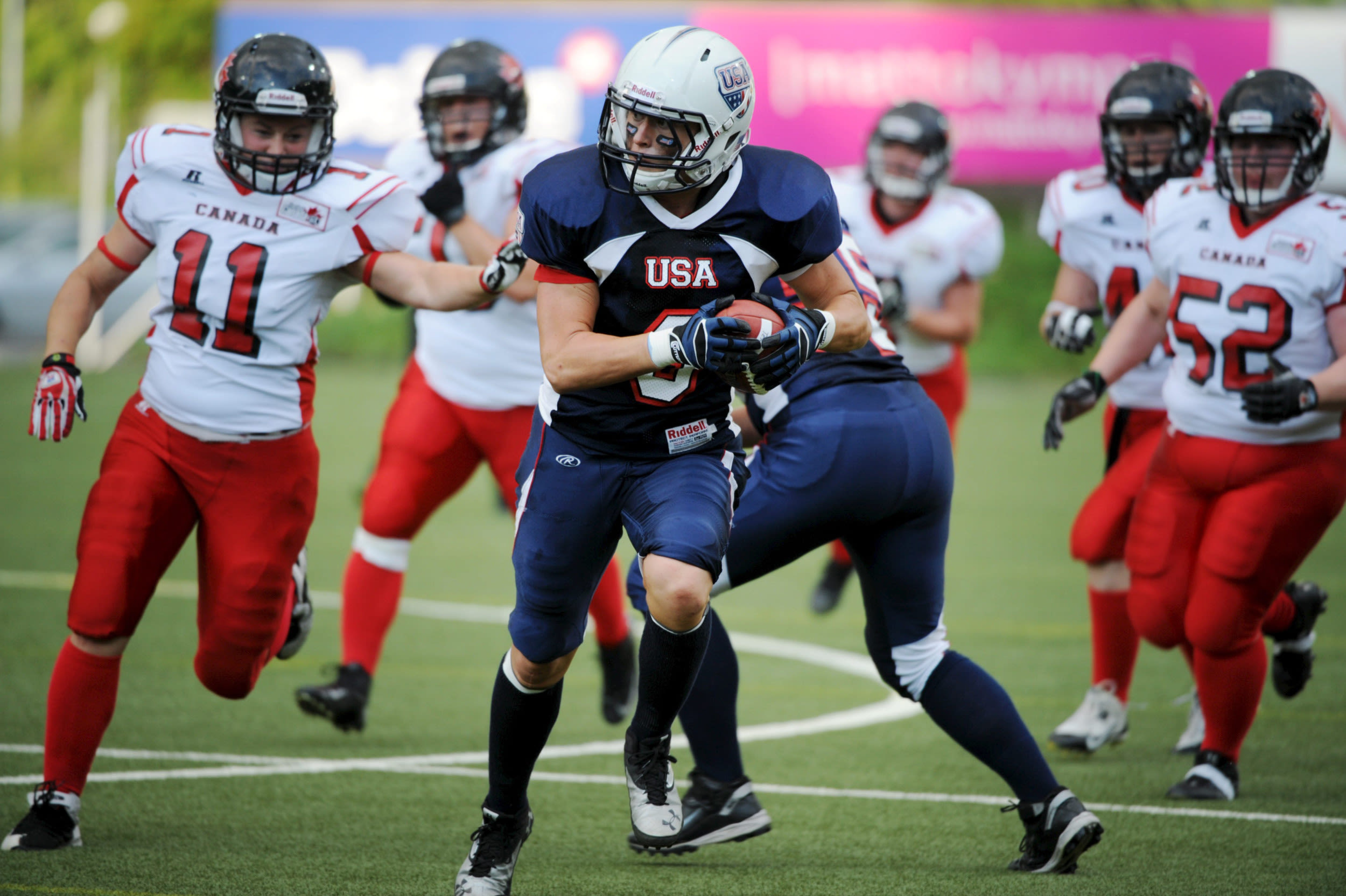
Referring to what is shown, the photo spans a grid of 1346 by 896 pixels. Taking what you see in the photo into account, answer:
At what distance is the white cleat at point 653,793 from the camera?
10.8ft

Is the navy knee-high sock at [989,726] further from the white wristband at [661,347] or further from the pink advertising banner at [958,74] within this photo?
the pink advertising banner at [958,74]

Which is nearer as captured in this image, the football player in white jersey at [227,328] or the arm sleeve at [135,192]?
the football player in white jersey at [227,328]

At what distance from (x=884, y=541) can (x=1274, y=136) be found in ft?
5.50

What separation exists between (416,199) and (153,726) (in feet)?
6.65

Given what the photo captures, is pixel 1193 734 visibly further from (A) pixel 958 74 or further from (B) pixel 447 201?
(A) pixel 958 74

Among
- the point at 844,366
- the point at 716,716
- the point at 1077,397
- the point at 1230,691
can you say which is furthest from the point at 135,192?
the point at 1230,691

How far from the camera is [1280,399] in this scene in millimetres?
4023

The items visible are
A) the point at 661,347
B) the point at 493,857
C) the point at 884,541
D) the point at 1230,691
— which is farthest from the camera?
the point at 1230,691

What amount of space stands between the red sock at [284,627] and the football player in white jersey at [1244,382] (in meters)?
2.46

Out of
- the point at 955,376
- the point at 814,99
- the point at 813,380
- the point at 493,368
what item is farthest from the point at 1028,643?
the point at 814,99

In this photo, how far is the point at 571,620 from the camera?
3365 millimetres

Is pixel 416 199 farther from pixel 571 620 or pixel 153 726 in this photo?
pixel 153 726

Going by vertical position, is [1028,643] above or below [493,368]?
below

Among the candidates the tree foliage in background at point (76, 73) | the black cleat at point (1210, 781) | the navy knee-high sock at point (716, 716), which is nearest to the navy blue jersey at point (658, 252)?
the navy knee-high sock at point (716, 716)
